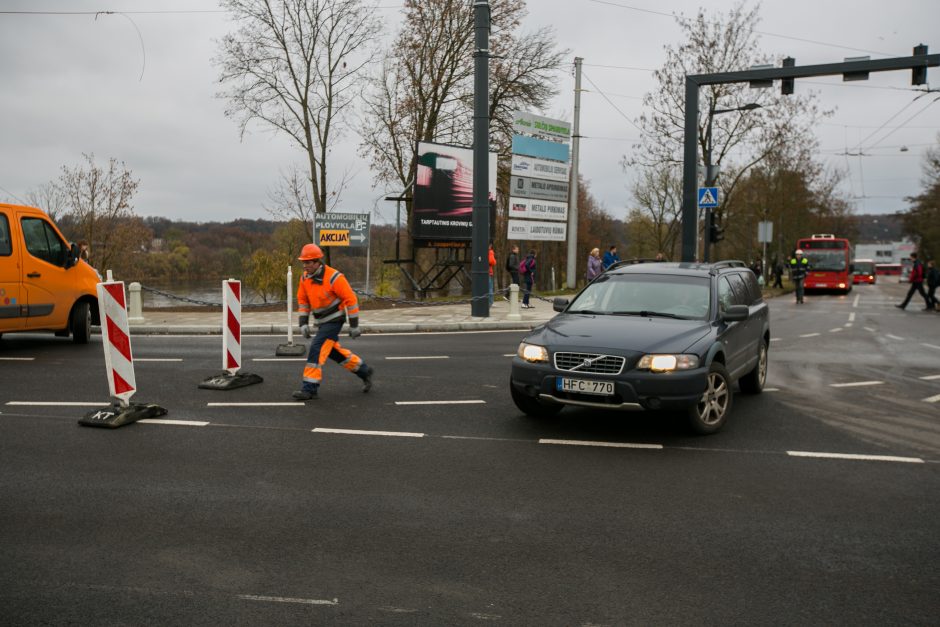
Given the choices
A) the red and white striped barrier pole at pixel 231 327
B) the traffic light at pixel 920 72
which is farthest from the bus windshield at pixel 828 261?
the red and white striped barrier pole at pixel 231 327

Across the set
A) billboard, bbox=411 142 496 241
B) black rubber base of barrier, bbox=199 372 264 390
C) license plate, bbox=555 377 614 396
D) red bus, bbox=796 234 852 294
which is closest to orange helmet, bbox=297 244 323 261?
black rubber base of barrier, bbox=199 372 264 390

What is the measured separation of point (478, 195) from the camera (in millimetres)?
18750

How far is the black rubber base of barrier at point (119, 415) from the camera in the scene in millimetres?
7500

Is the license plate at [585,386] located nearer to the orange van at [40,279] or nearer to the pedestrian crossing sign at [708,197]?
the orange van at [40,279]

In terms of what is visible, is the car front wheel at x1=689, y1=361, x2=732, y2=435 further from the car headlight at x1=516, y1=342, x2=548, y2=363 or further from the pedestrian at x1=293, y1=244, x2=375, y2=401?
the pedestrian at x1=293, y1=244, x2=375, y2=401

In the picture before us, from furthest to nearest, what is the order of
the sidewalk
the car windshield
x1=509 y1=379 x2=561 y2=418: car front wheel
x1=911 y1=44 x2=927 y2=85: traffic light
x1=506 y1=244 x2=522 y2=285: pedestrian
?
x1=506 y1=244 x2=522 y2=285: pedestrian → x1=911 y1=44 x2=927 y2=85: traffic light → the sidewalk → the car windshield → x1=509 y1=379 x2=561 y2=418: car front wheel

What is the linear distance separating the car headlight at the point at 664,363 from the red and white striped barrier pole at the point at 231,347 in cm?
513

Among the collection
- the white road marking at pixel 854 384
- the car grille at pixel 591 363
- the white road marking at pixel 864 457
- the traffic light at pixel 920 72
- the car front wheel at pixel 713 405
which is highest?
the traffic light at pixel 920 72

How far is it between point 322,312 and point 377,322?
8824 millimetres

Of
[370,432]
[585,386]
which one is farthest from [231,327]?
[585,386]

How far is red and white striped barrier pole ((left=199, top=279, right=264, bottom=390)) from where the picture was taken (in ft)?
31.5

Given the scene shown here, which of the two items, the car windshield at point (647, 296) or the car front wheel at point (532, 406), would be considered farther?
the car windshield at point (647, 296)

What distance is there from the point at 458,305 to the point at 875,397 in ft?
51.2

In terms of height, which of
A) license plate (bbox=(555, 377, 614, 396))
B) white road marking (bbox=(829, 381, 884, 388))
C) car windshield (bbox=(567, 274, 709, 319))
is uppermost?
car windshield (bbox=(567, 274, 709, 319))
